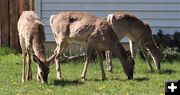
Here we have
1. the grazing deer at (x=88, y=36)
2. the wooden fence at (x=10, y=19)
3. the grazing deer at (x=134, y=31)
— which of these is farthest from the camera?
the wooden fence at (x=10, y=19)

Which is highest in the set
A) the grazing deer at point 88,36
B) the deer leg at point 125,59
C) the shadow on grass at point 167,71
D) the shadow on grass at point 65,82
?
the grazing deer at point 88,36

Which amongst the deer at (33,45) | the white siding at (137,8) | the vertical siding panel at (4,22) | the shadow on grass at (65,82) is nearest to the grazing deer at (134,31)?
the shadow on grass at (65,82)

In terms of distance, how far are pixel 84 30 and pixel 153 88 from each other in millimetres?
2115

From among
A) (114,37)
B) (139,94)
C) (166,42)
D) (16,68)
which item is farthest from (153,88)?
(166,42)

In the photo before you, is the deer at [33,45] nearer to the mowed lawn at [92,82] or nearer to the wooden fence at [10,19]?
the mowed lawn at [92,82]

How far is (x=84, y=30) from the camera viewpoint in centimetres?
937

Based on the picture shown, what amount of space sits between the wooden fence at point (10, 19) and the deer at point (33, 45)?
16.7ft

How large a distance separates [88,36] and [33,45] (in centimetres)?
133

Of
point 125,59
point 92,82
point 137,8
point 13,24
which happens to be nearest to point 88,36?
point 125,59

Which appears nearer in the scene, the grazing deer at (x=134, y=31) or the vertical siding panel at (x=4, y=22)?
the grazing deer at (x=134, y=31)

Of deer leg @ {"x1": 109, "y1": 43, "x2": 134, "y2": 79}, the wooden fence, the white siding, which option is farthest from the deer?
the wooden fence

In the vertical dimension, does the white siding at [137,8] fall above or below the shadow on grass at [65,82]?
above

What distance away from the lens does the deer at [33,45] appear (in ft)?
26.5

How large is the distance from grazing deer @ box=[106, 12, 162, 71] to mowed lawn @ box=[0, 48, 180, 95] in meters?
0.43
